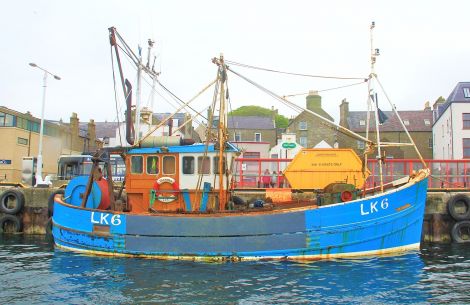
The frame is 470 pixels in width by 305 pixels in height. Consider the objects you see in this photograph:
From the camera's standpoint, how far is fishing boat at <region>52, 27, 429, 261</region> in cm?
1281

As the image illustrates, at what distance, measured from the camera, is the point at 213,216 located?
513 inches

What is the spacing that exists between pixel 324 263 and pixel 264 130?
36.0 meters

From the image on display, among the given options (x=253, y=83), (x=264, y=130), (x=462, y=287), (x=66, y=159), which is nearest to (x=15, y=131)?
(x=66, y=159)

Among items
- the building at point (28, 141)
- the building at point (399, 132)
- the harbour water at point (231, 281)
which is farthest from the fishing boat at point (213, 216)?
the building at point (399, 132)

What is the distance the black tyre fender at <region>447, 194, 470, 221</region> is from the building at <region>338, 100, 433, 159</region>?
27.3 metres

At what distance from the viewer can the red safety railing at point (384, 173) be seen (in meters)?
21.4

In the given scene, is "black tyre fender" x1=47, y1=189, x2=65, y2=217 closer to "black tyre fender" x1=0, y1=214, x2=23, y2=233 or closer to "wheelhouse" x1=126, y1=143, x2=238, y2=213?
"black tyre fender" x1=0, y1=214, x2=23, y2=233

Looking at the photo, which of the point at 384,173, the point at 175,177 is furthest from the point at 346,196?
the point at 384,173

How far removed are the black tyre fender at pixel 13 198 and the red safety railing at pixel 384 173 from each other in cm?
1022

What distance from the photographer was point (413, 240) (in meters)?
13.8

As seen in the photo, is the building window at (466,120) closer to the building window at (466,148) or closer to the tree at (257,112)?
the building window at (466,148)

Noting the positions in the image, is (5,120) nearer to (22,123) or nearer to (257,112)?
(22,123)

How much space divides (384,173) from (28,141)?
3060 centimetres

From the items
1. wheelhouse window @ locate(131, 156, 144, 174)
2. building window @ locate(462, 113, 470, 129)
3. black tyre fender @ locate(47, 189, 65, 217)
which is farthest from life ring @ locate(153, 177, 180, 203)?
building window @ locate(462, 113, 470, 129)
